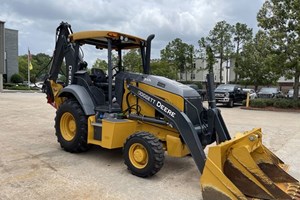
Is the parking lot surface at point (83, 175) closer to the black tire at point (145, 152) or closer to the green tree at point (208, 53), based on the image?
the black tire at point (145, 152)

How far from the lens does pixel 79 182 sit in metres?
4.89

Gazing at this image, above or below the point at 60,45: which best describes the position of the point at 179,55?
above

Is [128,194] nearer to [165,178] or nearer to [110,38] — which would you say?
[165,178]

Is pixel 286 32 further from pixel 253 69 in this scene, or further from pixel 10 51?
pixel 10 51

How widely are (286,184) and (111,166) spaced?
2.97 m

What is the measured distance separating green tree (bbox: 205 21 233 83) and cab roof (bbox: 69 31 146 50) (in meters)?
35.1

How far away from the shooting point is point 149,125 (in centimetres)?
571

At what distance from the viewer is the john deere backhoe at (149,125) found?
4.01 m

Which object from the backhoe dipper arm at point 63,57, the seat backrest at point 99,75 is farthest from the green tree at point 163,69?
the seat backrest at point 99,75

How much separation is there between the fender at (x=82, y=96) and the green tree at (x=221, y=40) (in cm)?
3599

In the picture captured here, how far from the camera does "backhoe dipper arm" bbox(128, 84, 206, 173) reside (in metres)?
4.73

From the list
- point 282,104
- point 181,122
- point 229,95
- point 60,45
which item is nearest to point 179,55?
point 229,95

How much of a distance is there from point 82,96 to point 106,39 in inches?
49.2

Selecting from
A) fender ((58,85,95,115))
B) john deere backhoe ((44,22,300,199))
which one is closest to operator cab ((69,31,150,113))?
john deere backhoe ((44,22,300,199))
